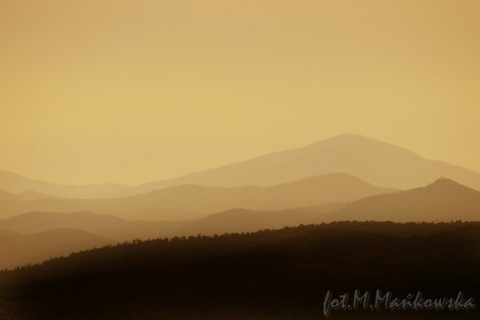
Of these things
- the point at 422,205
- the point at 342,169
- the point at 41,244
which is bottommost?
the point at 41,244

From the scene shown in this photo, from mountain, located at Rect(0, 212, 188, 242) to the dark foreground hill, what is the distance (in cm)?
1008

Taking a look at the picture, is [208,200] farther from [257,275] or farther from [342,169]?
[257,275]

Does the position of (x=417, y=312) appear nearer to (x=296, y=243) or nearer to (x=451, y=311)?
(x=451, y=311)

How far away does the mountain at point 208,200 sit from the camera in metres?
41.4

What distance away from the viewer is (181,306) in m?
22.3

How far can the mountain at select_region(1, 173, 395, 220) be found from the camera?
41375mm

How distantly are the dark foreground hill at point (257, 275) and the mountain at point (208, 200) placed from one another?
12.0 meters

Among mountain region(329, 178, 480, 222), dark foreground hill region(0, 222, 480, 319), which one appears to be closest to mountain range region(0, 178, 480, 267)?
mountain region(329, 178, 480, 222)

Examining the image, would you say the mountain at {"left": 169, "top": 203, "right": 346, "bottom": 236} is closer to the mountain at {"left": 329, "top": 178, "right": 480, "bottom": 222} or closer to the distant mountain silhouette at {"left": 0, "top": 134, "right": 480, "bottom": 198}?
the mountain at {"left": 329, "top": 178, "right": 480, "bottom": 222}

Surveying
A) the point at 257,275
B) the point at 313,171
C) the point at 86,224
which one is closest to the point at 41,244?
the point at 86,224

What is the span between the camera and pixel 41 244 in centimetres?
3972

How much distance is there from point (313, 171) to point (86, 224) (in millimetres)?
20845

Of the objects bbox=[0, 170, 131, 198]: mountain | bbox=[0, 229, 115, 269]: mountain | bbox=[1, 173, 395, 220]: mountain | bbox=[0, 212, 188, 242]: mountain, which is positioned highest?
bbox=[0, 170, 131, 198]: mountain

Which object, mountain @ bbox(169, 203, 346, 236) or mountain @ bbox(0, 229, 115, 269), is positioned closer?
mountain @ bbox(0, 229, 115, 269)
